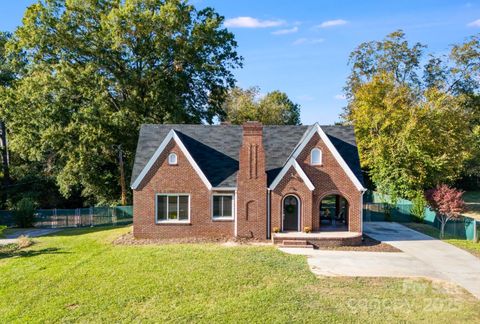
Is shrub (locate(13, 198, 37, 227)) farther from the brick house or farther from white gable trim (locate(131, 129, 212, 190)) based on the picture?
white gable trim (locate(131, 129, 212, 190))

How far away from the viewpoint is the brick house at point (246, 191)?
64.5 ft

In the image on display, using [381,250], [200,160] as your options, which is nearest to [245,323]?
[381,250]

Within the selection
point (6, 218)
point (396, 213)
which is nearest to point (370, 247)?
point (396, 213)

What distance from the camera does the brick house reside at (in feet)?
64.5

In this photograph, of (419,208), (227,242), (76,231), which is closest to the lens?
(227,242)

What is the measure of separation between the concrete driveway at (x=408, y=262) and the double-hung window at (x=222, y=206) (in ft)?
13.6

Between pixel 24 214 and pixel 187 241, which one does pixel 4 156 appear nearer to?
pixel 24 214

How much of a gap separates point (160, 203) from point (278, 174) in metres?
6.62

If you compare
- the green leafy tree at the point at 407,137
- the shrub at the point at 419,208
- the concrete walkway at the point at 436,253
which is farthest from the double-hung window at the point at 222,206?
the green leafy tree at the point at 407,137

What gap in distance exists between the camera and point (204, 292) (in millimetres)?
11688

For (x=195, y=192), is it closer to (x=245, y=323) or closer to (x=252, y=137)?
(x=252, y=137)

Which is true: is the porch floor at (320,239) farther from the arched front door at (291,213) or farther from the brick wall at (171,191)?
the brick wall at (171,191)

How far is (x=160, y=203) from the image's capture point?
20359 mm

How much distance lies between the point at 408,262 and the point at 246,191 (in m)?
8.29
